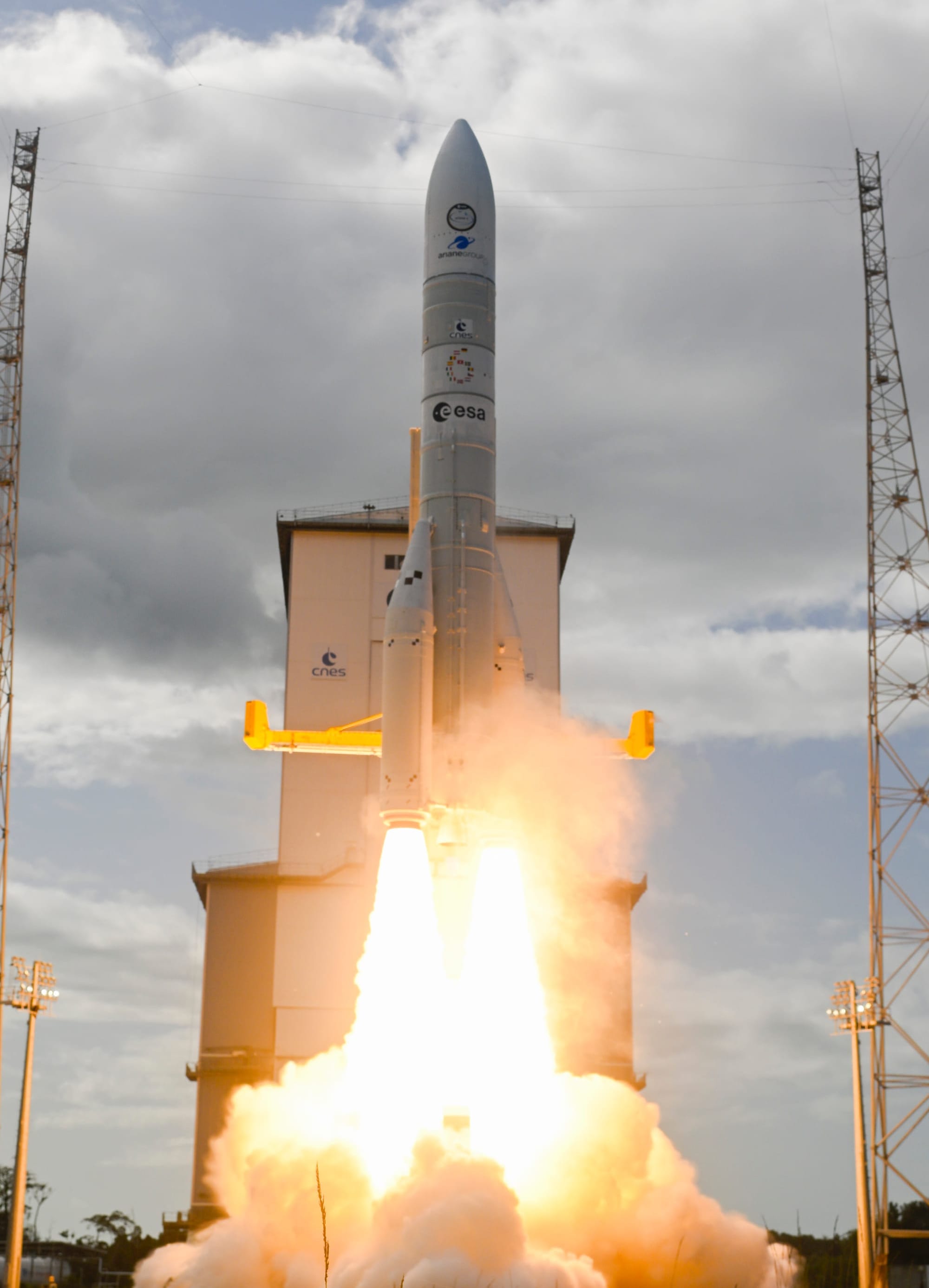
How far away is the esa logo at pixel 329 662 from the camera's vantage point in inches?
2218

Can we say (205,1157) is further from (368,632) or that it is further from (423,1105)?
(423,1105)

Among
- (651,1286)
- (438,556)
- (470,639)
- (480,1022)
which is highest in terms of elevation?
(438,556)

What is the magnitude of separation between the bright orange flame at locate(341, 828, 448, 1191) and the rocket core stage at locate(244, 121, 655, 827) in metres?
1.10

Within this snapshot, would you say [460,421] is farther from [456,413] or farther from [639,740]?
[639,740]

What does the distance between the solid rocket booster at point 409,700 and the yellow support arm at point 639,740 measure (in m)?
4.88

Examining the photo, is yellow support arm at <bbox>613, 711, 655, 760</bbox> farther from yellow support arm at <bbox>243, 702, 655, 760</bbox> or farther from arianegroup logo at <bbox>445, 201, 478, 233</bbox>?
arianegroup logo at <bbox>445, 201, 478, 233</bbox>

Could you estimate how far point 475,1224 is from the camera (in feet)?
80.3

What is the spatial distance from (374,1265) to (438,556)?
561 inches

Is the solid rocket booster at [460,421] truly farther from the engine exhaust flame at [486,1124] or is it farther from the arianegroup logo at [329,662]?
the arianegroup logo at [329,662]

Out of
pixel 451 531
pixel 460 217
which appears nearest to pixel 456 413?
pixel 451 531

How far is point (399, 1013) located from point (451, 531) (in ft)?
33.5

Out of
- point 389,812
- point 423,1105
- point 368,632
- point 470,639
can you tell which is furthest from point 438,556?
point 368,632

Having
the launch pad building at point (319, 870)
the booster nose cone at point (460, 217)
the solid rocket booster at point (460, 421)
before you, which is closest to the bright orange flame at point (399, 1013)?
the solid rocket booster at point (460, 421)

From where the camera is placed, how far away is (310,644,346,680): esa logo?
2218 inches
